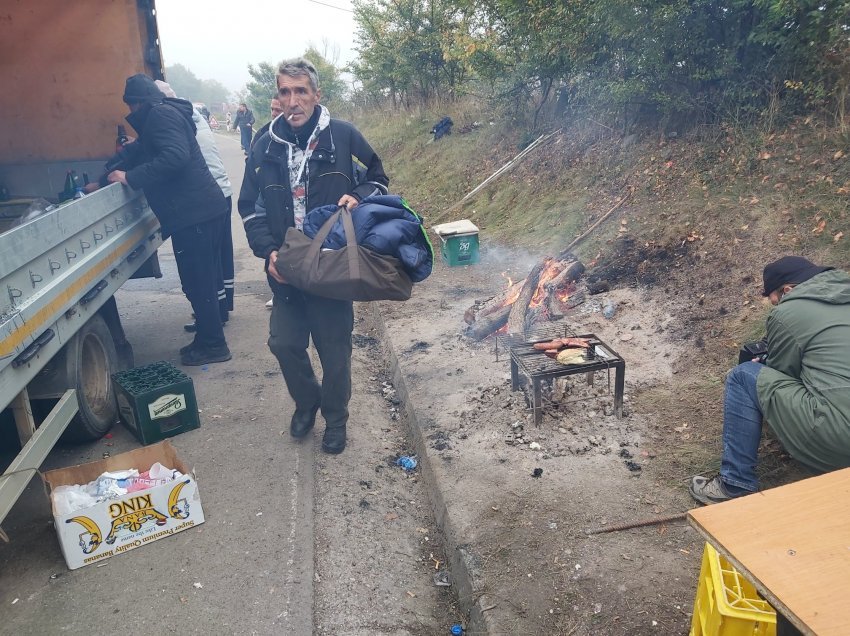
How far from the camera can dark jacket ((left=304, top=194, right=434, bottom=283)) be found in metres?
3.54

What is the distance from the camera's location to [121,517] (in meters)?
3.30

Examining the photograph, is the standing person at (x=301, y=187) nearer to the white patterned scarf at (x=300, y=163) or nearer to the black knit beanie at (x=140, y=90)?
the white patterned scarf at (x=300, y=163)

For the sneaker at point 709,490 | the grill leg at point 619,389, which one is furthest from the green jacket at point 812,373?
the grill leg at point 619,389

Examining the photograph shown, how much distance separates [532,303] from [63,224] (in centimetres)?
379

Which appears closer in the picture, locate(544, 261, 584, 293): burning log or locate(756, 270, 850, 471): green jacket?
locate(756, 270, 850, 471): green jacket

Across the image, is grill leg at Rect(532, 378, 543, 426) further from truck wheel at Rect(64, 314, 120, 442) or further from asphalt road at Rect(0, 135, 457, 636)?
truck wheel at Rect(64, 314, 120, 442)

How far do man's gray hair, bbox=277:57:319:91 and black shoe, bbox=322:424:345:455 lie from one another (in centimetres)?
223

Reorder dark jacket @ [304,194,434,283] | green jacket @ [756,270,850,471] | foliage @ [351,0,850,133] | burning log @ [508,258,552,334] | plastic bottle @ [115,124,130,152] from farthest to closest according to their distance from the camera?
plastic bottle @ [115,124,130,152] → foliage @ [351,0,850,133] → burning log @ [508,258,552,334] → dark jacket @ [304,194,434,283] → green jacket @ [756,270,850,471]

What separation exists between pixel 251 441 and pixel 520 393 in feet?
6.50

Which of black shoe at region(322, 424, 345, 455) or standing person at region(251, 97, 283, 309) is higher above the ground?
standing person at region(251, 97, 283, 309)

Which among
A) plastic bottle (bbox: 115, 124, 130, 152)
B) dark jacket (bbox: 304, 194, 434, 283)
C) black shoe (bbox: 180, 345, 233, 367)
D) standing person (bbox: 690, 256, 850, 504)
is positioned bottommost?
black shoe (bbox: 180, 345, 233, 367)

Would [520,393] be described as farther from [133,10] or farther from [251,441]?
[133,10]

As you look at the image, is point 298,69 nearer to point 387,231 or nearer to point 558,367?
point 387,231

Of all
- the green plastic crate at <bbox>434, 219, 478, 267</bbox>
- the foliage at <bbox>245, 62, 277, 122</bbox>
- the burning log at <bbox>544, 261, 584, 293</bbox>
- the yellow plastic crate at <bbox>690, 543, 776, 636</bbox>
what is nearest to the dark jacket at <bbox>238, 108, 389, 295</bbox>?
the yellow plastic crate at <bbox>690, 543, 776, 636</bbox>
